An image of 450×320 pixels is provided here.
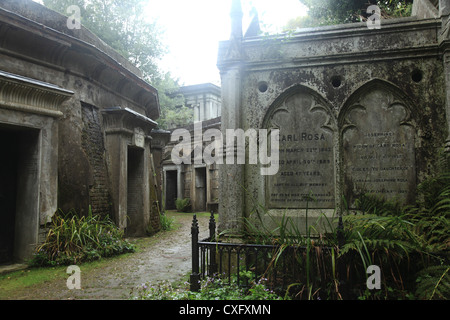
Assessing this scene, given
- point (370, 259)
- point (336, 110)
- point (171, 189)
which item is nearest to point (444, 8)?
point (336, 110)

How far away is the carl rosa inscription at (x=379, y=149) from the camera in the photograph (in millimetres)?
4965

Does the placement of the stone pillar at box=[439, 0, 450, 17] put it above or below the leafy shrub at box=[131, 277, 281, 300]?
above

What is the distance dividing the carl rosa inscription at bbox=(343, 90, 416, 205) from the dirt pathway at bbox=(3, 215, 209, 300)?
10.3 feet

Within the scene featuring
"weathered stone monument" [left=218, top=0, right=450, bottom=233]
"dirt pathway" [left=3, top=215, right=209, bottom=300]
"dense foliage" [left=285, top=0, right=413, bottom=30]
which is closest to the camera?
"dirt pathway" [left=3, top=215, right=209, bottom=300]

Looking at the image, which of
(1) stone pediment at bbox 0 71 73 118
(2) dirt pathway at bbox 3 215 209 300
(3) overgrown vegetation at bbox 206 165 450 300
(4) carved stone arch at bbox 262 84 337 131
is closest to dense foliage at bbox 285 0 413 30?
(4) carved stone arch at bbox 262 84 337 131

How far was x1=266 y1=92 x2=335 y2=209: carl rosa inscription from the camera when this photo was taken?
5.19 m

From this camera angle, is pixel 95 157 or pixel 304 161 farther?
pixel 95 157

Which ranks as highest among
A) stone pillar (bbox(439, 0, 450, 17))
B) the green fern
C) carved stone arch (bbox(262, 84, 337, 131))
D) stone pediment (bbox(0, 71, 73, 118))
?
stone pillar (bbox(439, 0, 450, 17))

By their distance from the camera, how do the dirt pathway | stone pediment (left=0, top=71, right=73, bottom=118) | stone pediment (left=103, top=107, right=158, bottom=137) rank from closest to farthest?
the dirt pathway → stone pediment (left=0, top=71, right=73, bottom=118) → stone pediment (left=103, top=107, right=158, bottom=137)

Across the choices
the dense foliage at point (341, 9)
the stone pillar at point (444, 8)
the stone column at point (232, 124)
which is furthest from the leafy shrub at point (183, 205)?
the stone pillar at point (444, 8)

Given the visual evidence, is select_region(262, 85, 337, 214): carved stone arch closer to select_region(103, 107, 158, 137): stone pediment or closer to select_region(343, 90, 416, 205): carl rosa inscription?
select_region(343, 90, 416, 205): carl rosa inscription

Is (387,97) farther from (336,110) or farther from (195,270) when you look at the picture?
(195,270)

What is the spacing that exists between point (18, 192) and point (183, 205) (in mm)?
13035

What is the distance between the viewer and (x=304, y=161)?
207 inches
